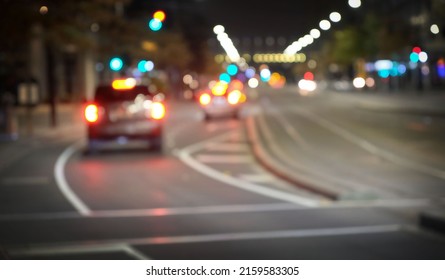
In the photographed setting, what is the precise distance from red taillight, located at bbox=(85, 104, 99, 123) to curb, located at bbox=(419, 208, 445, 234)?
1286 centimetres

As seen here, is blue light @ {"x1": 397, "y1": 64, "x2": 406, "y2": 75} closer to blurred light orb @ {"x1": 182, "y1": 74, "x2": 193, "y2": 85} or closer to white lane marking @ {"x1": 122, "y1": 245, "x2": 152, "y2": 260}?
blurred light orb @ {"x1": 182, "y1": 74, "x2": 193, "y2": 85}

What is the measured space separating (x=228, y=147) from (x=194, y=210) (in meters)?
13.1

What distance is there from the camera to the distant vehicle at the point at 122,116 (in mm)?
22500

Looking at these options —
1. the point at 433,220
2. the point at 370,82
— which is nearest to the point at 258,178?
the point at 433,220

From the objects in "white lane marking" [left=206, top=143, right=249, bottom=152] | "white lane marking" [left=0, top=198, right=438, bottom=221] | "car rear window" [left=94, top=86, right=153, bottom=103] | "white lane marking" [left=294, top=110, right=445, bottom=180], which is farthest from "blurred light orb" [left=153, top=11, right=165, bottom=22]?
"white lane marking" [left=0, top=198, right=438, bottom=221]

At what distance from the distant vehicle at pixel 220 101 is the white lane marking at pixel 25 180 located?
77.4 ft

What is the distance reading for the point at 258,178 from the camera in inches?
692

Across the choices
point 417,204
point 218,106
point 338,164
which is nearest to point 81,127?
Answer: point 218,106

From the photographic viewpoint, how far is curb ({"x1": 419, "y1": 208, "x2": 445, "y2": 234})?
10.3 m

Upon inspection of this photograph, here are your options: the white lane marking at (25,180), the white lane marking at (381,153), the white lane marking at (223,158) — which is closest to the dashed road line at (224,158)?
the white lane marking at (223,158)

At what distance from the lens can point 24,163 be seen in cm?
2125

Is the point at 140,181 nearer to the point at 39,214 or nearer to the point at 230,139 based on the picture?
the point at 39,214

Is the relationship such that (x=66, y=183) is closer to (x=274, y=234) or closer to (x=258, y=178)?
(x=258, y=178)
